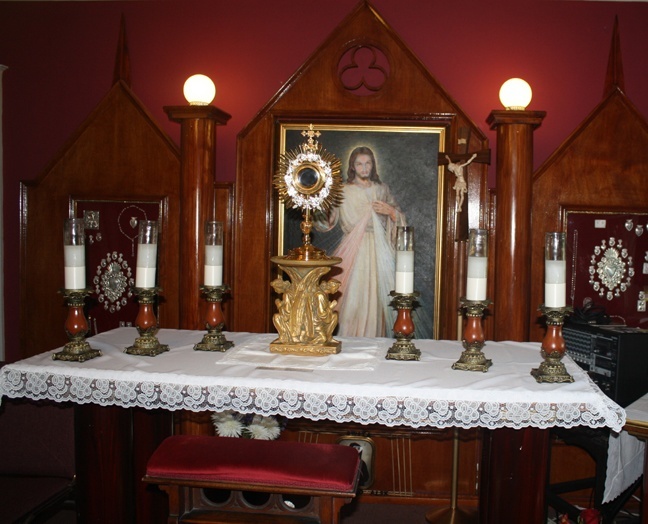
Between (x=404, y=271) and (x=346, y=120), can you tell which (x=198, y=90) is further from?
(x=404, y=271)

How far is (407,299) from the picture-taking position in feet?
10.2

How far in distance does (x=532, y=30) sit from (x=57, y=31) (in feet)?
11.0

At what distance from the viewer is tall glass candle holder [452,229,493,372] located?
2.94 metres

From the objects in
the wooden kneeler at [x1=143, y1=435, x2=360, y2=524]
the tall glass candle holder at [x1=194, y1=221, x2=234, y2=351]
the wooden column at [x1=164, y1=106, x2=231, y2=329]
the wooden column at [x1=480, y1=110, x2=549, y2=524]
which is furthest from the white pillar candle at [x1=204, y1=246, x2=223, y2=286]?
the wooden column at [x1=480, y1=110, x2=549, y2=524]

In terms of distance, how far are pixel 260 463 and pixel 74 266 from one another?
48.8 inches

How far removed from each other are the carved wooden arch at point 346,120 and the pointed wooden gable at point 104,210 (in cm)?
49

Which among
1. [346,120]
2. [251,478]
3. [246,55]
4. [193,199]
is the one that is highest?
[246,55]

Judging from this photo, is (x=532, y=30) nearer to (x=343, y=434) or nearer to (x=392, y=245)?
(x=392, y=245)

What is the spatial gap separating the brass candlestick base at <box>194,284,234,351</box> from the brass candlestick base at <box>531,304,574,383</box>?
1.45 m

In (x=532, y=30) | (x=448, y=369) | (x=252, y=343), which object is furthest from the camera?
(x=532, y=30)

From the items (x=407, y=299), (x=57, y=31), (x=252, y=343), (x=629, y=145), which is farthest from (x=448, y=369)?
(x=57, y=31)

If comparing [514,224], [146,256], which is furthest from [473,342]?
[146,256]

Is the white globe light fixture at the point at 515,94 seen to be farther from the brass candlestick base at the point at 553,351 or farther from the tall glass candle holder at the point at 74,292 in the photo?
the tall glass candle holder at the point at 74,292

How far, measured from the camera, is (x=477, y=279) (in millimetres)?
2945
